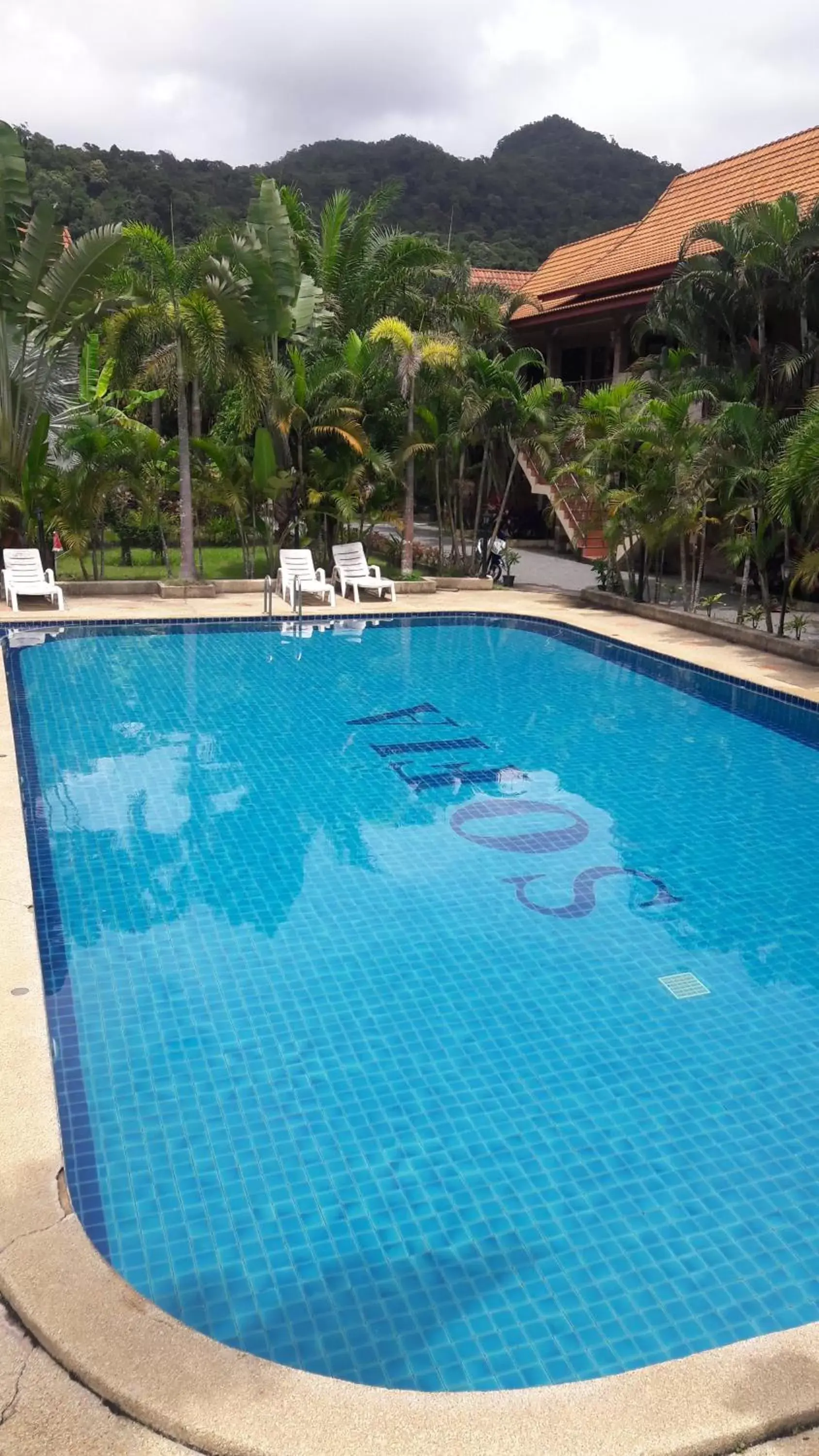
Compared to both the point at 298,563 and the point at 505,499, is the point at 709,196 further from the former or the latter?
the point at 298,563

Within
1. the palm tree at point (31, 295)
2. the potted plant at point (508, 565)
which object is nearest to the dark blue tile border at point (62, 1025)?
the palm tree at point (31, 295)

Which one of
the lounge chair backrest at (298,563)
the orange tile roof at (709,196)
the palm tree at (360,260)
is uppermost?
the orange tile roof at (709,196)

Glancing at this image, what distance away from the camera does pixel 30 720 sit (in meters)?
10.2

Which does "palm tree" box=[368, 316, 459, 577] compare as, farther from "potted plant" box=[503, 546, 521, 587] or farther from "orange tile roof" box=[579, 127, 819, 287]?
"orange tile roof" box=[579, 127, 819, 287]

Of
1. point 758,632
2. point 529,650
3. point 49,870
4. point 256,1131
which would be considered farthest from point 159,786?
point 758,632

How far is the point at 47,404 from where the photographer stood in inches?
647

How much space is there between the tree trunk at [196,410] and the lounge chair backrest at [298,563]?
4.97 metres

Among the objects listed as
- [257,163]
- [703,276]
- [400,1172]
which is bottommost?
[400,1172]

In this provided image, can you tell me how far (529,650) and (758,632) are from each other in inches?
111

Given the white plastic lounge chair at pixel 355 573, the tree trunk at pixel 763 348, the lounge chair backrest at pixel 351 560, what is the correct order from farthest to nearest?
the lounge chair backrest at pixel 351 560
the white plastic lounge chair at pixel 355 573
the tree trunk at pixel 763 348

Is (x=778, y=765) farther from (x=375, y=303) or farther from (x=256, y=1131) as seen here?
(x=375, y=303)

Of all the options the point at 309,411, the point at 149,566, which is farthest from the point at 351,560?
the point at 149,566

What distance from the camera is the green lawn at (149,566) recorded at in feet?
60.7

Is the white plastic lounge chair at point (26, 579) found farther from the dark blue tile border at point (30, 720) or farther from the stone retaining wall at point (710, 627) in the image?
the stone retaining wall at point (710, 627)
